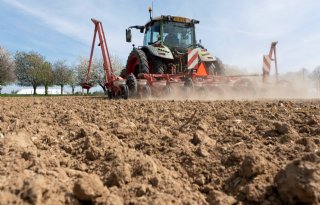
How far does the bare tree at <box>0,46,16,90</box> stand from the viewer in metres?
37.1

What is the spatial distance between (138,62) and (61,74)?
43.4 metres

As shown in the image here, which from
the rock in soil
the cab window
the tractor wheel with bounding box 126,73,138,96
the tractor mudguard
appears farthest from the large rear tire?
the rock in soil

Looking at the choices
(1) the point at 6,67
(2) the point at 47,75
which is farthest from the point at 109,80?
(2) the point at 47,75

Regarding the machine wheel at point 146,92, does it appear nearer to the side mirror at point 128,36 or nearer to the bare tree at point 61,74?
the side mirror at point 128,36

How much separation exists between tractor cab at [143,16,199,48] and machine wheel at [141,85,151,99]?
83.5 inches

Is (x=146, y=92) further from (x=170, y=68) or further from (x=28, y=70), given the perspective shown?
(x=28, y=70)

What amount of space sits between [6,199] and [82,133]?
125 cm

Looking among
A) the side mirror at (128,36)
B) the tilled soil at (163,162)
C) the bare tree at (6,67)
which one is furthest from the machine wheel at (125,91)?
the bare tree at (6,67)

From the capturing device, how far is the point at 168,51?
880 centimetres

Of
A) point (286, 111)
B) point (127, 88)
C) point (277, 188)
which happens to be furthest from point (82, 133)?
point (127, 88)

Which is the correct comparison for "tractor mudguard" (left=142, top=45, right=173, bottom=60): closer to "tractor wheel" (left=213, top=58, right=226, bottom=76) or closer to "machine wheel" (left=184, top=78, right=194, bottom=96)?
"machine wheel" (left=184, top=78, right=194, bottom=96)

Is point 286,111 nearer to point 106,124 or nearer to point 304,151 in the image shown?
point 304,151

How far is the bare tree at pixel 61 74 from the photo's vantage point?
4912cm

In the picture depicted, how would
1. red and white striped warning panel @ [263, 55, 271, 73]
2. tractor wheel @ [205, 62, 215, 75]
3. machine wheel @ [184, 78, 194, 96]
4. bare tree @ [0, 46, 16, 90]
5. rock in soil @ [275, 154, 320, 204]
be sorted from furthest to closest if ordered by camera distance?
bare tree @ [0, 46, 16, 90], tractor wheel @ [205, 62, 215, 75], red and white striped warning panel @ [263, 55, 271, 73], machine wheel @ [184, 78, 194, 96], rock in soil @ [275, 154, 320, 204]
